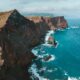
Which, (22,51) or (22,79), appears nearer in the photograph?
(22,79)

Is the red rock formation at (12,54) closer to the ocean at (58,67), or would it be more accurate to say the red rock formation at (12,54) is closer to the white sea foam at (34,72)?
the white sea foam at (34,72)

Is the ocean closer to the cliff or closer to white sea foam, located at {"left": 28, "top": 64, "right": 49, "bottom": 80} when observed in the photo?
white sea foam, located at {"left": 28, "top": 64, "right": 49, "bottom": 80}

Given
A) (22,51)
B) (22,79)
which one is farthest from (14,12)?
(22,79)

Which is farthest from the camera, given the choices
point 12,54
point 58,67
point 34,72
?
point 58,67

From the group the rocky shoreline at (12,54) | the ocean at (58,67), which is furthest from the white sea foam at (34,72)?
the rocky shoreline at (12,54)

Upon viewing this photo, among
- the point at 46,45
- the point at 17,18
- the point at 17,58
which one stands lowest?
the point at 46,45

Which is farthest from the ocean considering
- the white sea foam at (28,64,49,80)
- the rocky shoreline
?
the rocky shoreline

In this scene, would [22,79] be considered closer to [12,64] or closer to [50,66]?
[12,64]

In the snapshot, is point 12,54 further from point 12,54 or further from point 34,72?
point 34,72

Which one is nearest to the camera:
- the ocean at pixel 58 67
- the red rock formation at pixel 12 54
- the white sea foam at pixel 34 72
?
the red rock formation at pixel 12 54

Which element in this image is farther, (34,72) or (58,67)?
(58,67)

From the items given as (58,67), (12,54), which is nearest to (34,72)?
(12,54)
